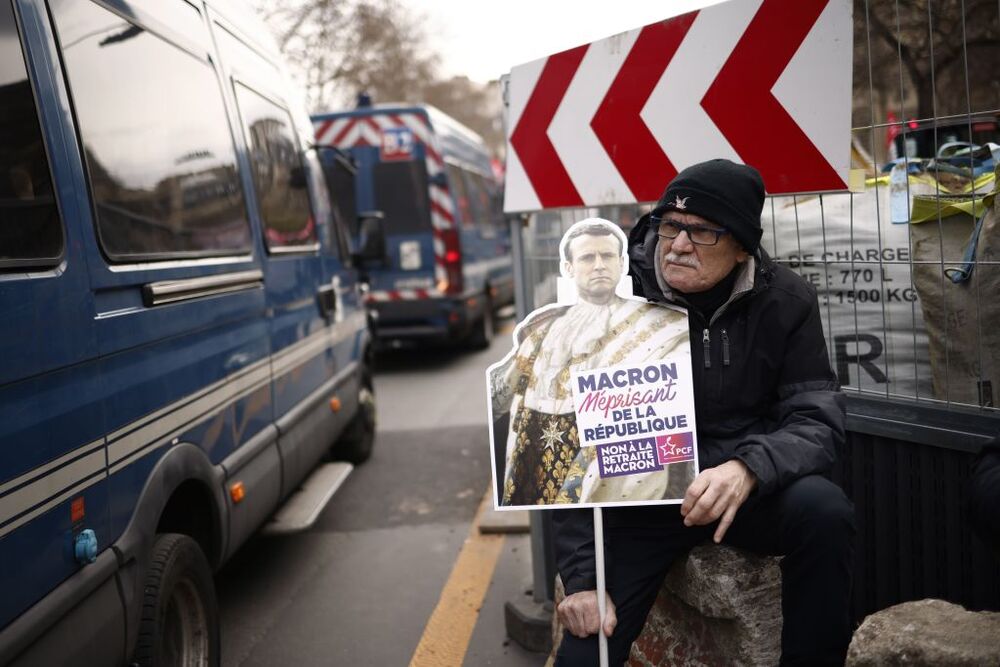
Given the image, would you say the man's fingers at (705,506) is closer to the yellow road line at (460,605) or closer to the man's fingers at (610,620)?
the man's fingers at (610,620)

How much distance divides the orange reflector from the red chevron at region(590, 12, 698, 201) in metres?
1.88

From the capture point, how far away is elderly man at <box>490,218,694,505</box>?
2.21 meters

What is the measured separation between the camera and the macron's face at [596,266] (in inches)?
89.6

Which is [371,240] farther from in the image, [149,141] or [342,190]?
[149,141]

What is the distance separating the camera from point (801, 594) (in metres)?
2.20

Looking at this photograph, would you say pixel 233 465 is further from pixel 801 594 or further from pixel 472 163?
pixel 472 163

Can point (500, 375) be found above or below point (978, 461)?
above

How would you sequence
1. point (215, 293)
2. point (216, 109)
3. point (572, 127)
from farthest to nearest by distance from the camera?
point (216, 109) < point (215, 293) < point (572, 127)

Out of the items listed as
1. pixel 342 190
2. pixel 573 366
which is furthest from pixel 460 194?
pixel 573 366

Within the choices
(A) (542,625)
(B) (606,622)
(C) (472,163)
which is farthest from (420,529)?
(C) (472,163)

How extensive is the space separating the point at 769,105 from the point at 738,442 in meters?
1.00

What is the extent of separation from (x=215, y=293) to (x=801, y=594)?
2307 mm

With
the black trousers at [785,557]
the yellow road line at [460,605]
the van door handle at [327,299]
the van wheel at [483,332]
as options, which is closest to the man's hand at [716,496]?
the black trousers at [785,557]

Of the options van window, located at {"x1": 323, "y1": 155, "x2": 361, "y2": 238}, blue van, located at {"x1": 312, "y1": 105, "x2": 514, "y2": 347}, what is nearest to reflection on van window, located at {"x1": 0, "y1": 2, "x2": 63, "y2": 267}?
van window, located at {"x1": 323, "y1": 155, "x2": 361, "y2": 238}
